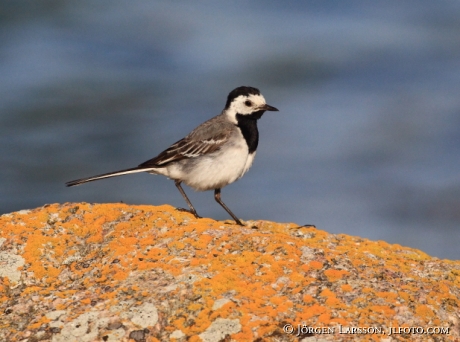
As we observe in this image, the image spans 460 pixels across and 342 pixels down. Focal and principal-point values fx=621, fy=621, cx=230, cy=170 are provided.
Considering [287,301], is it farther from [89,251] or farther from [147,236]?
[89,251]

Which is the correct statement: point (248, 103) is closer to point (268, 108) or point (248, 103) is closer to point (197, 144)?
point (268, 108)

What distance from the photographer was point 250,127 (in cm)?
937

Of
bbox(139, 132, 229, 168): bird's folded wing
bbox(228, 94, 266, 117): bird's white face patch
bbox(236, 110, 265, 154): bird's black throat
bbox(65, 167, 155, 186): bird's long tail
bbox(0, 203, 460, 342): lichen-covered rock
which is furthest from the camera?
bbox(228, 94, 266, 117): bird's white face patch

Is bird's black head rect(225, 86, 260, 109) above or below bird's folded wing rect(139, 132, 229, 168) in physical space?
above

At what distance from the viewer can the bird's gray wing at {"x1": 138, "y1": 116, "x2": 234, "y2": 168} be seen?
9000 millimetres

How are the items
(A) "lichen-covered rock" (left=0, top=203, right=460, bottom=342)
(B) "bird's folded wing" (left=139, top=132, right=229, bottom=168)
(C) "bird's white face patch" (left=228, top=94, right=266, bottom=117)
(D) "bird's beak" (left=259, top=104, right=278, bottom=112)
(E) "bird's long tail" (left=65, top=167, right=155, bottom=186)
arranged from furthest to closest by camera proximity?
(C) "bird's white face patch" (left=228, top=94, right=266, bottom=117)
(D) "bird's beak" (left=259, top=104, right=278, bottom=112)
(B) "bird's folded wing" (left=139, top=132, right=229, bottom=168)
(E) "bird's long tail" (left=65, top=167, right=155, bottom=186)
(A) "lichen-covered rock" (left=0, top=203, right=460, bottom=342)

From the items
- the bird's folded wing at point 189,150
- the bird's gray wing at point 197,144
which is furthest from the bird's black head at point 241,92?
the bird's folded wing at point 189,150

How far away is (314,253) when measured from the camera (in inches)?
207

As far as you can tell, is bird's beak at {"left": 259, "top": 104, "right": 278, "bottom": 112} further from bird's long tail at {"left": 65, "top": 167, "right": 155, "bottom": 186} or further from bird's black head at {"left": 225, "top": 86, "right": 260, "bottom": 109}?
bird's long tail at {"left": 65, "top": 167, "right": 155, "bottom": 186}

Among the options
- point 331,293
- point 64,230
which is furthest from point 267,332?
point 64,230

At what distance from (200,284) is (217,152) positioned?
14.3ft

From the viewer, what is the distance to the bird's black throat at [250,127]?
9138mm

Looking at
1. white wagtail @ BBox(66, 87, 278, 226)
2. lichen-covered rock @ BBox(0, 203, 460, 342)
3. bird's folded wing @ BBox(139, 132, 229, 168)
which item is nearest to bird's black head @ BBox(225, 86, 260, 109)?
white wagtail @ BBox(66, 87, 278, 226)

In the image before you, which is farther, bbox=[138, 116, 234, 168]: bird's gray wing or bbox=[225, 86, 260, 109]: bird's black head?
bbox=[225, 86, 260, 109]: bird's black head
